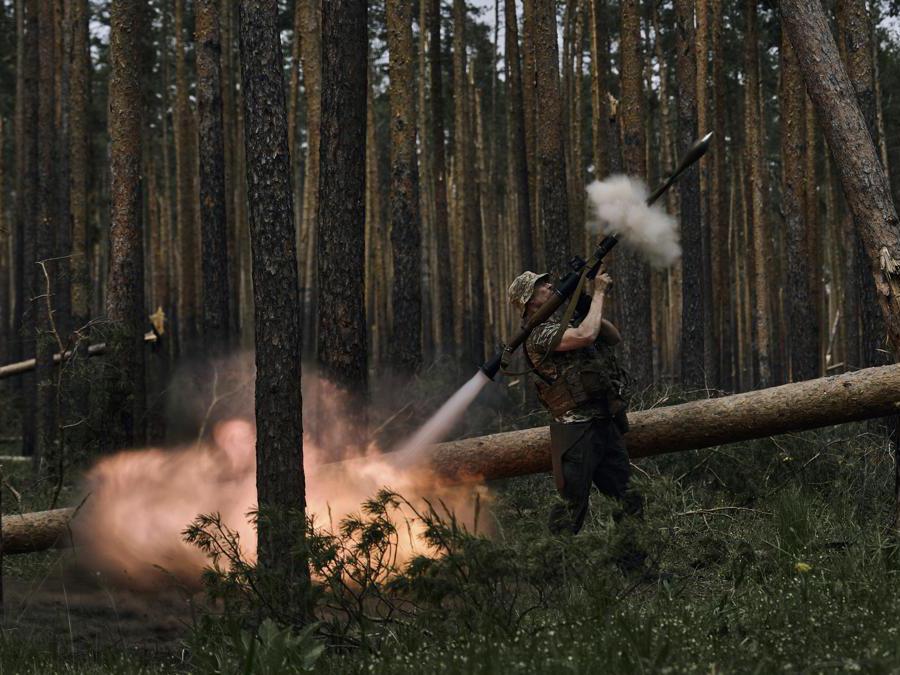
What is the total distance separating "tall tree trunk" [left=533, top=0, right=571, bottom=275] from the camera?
479 inches

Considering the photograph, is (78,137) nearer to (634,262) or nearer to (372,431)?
(372,431)

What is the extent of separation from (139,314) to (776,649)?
8.81 meters

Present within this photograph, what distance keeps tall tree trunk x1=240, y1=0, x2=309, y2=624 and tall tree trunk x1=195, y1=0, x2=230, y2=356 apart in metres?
6.37

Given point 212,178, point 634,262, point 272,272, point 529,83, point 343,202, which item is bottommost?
point 272,272

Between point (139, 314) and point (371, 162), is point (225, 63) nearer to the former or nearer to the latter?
point (371, 162)

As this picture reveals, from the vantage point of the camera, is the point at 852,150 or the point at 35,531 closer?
the point at 852,150

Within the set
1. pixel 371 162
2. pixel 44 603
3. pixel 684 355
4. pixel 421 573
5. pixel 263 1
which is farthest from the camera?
pixel 371 162

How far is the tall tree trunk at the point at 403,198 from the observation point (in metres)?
12.2

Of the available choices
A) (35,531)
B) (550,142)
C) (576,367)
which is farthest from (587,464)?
(550,142)

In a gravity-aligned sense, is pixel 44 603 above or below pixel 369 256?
below

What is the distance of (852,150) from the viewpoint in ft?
21.4

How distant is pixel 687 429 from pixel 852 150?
2.47 metres

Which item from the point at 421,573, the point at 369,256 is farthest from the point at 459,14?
the point at 421,573

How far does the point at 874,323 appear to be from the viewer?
9.70 metres
